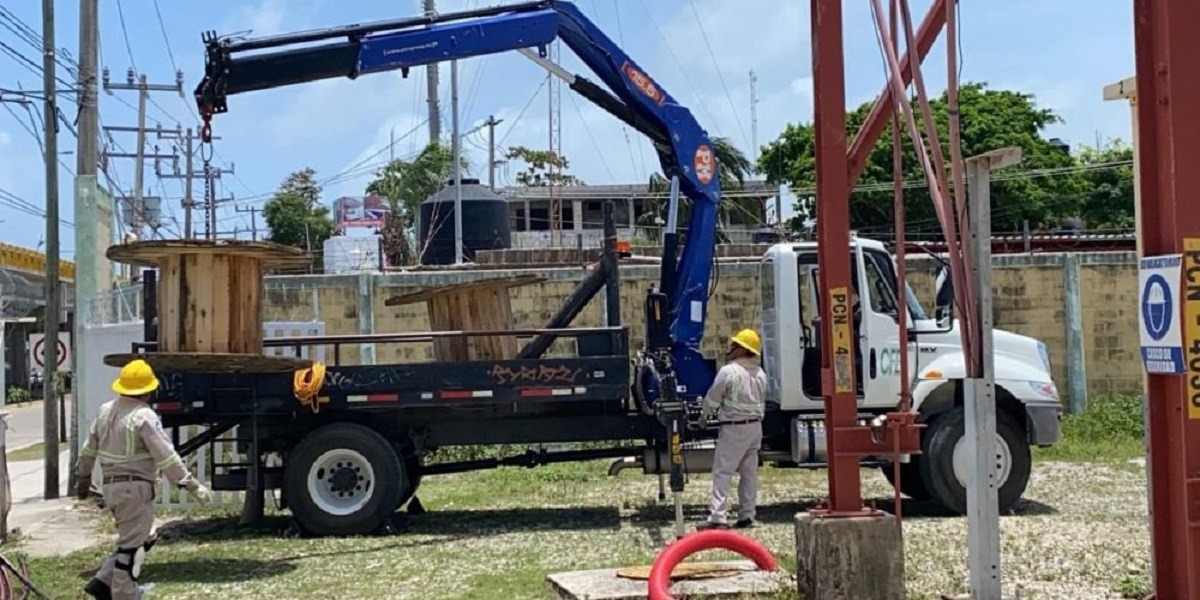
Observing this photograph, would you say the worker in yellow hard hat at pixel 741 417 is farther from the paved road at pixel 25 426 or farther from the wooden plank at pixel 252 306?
the paved road at pixel 25 426

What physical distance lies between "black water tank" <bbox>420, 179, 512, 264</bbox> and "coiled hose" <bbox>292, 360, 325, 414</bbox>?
72.1 feet

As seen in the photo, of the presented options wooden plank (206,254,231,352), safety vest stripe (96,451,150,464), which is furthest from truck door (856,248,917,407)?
safety vest stripe (96,451,150,464)

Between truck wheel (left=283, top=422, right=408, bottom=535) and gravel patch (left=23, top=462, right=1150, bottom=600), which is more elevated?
truck wheel (left=283, top=422, right=408, bottom=535)

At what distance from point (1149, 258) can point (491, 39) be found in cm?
826

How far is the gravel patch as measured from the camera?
892 centimetres

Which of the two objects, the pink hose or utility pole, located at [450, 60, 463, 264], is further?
utility pole, located at [450, 60, 463, 264]

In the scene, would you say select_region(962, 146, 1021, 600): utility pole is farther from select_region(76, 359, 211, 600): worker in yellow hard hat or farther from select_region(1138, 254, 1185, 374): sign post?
select_region(76, 359, 211, 600): worker in yellow hard hat

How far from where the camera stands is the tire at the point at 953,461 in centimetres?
1185

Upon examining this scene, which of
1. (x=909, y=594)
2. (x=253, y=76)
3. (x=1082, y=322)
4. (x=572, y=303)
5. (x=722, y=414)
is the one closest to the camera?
(x=909, y=594)

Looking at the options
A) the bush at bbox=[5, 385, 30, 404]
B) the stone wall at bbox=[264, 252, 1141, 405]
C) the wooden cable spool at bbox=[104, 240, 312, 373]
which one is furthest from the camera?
the bush at bbox=[5, 385, 30, 404]

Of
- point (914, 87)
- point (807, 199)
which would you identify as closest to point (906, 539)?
point (914, 87)

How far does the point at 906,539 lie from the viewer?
34.2ft

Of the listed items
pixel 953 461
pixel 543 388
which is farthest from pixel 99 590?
pixel 953 461

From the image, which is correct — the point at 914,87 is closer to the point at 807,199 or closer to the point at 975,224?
the point at 975,224
